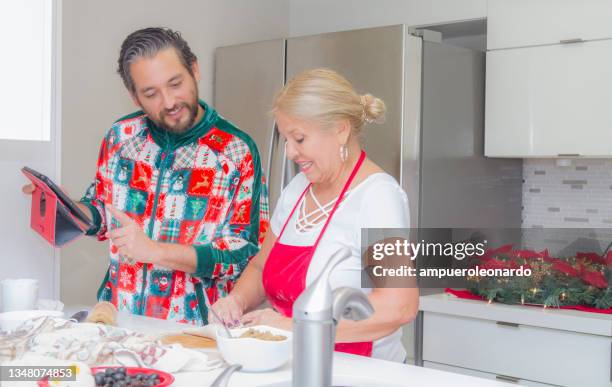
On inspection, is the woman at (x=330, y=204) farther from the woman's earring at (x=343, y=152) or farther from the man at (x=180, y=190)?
the man at (x=180, y=190)

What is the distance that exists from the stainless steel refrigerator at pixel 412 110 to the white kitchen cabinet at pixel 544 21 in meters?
0.15

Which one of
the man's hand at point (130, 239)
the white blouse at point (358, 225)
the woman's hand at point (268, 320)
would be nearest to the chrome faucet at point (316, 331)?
the woman's hand at point (268, 320)

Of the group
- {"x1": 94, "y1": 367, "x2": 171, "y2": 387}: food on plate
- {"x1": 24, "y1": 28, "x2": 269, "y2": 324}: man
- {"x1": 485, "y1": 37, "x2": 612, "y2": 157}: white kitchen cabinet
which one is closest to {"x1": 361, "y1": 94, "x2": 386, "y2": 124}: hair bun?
{"x1": 24, "y1": 28, "x2": 269, "y2": 324}: man

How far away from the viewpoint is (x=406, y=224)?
1812mm

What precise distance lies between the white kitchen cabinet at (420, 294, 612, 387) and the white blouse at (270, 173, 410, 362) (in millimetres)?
988

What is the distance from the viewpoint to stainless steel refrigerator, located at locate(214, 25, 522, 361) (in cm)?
290

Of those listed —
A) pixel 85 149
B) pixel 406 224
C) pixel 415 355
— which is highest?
pixel 85 149

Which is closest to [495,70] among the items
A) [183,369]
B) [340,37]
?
[340,37]

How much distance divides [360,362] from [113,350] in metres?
0.51

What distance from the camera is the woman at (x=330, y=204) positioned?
1814mm

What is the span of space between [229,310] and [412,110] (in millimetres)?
1307

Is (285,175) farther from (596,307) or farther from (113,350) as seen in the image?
(113,350)

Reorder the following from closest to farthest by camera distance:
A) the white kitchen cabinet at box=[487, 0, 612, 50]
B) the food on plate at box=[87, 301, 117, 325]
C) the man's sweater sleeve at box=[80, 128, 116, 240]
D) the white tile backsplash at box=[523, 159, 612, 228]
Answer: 1. the food on plate at box=[87, 301, 117, 325]
2. the man's sweater sleeve at box=[80, 128, 116, 240]
3. the white kitchen cabinet at box=[487, 0, 612, 50]
4. the white tile backsplash at box=[523, 159, 612, 228]

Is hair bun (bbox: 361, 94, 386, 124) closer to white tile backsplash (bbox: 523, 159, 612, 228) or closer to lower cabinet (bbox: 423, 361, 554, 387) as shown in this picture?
lower cabinet (bbox: 423, 361, 554, 387)
